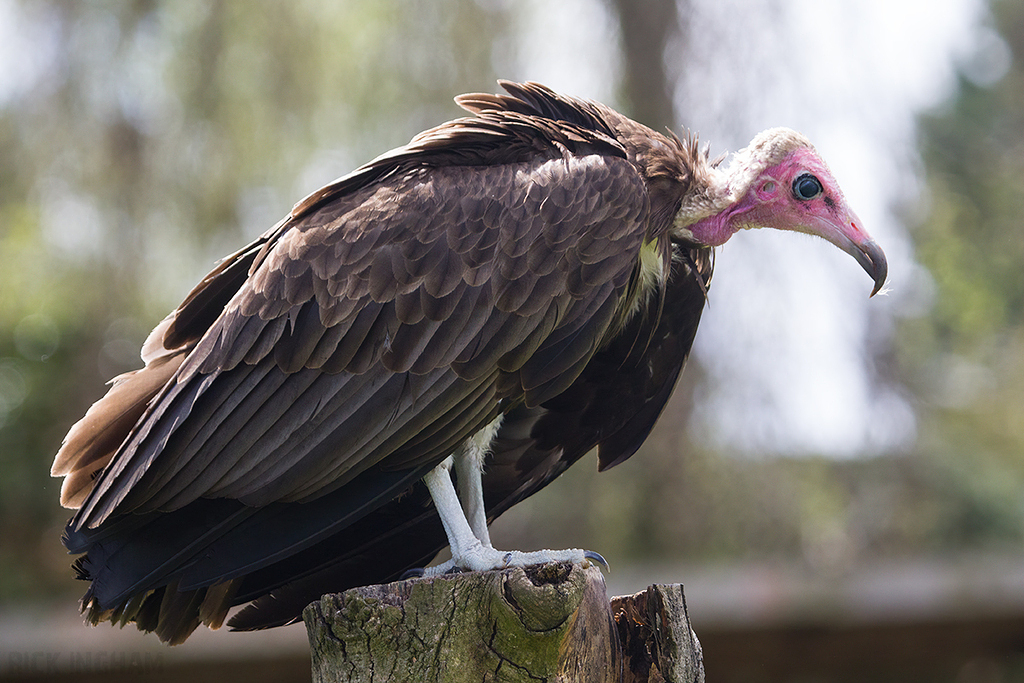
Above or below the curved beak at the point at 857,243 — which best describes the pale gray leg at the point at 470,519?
below

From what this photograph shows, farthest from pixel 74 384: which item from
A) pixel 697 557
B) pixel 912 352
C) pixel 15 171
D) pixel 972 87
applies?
pixel 972 87

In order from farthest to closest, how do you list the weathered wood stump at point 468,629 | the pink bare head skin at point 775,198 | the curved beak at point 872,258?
the pink bare head skin at point 775,198 < the curved beak at point 872,258 < the weathered wood stump at point 468,629

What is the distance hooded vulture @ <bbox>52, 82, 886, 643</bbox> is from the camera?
3104mm

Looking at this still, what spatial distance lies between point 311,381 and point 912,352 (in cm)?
735

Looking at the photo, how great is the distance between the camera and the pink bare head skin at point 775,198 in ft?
12.4

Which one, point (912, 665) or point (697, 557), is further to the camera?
point (912, 665)

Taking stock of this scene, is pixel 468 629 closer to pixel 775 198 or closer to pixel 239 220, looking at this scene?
pixel 775 198

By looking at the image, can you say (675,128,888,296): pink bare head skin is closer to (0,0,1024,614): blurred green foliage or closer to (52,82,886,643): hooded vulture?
(52,82,886,643): hooded vulture

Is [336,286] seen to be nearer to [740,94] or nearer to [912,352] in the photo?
[740,94]

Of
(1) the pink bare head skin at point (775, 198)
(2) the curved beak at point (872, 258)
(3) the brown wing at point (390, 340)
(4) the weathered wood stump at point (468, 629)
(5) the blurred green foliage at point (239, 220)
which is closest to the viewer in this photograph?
(4) the weathered wood stump at point (468, 629)

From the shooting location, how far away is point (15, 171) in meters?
7.89

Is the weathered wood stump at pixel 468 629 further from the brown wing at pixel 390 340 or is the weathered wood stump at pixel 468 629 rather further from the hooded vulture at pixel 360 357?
the brown wing at pixel 390 340

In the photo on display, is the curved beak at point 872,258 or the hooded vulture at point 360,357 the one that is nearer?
the hooded vulture at point 360,357

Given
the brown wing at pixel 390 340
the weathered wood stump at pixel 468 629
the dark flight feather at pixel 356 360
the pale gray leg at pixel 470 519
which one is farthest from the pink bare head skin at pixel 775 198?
the weathered wood stump at pixel 468 629
